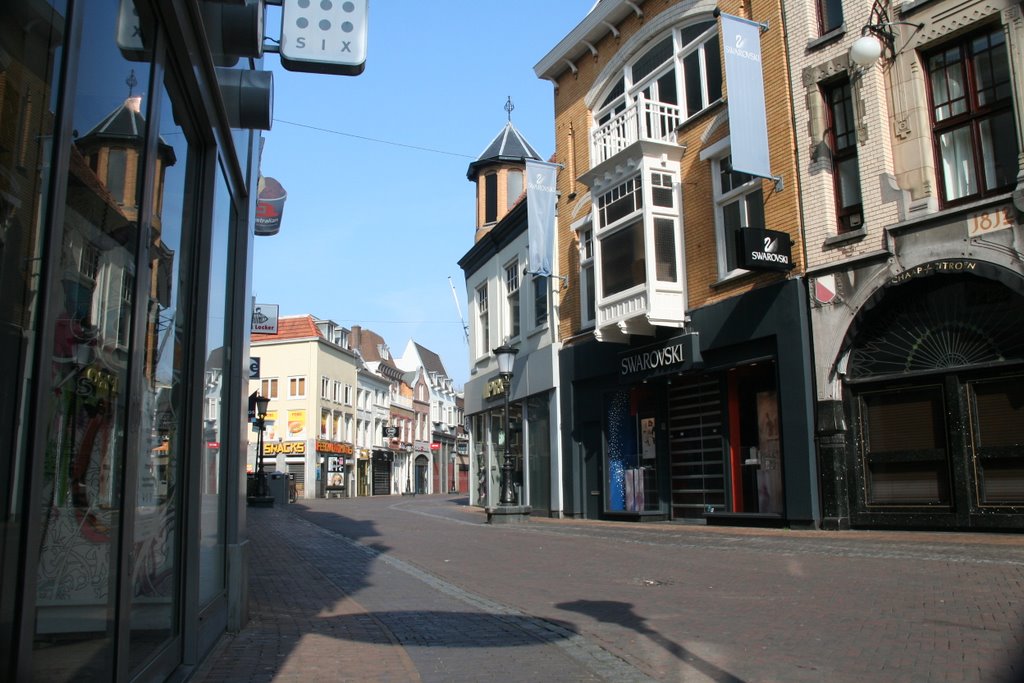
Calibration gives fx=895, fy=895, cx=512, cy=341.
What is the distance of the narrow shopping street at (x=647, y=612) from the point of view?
514 cm

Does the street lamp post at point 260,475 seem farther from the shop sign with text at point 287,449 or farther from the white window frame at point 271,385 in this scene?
the white window frame at point 271,385

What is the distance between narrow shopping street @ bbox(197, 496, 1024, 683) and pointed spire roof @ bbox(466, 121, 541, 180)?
67.3 feet

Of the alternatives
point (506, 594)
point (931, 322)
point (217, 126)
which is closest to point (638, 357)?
point (931, 322)

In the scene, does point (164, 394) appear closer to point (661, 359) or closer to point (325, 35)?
point (325, 35)

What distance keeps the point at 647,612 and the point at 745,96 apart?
10.8 m

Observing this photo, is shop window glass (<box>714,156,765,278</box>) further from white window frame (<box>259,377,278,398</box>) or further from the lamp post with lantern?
white window frame (<box>259,377,278,398</box>)

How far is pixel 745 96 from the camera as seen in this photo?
15.3 m

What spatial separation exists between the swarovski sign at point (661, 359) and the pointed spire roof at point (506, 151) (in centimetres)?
1399

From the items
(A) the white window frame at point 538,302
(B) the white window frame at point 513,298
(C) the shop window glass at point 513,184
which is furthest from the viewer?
(C) the shop window glass at point 513,184

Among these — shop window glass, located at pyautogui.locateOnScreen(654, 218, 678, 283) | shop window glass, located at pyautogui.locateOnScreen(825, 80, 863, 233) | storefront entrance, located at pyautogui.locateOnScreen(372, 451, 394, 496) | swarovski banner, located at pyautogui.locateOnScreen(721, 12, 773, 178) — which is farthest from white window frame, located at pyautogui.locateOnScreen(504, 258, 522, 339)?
storefront entrance, located at pyautogui.locateOnScreen(372, 451, 394, 496)

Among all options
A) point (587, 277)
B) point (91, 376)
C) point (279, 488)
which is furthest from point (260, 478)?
point (91, 376)

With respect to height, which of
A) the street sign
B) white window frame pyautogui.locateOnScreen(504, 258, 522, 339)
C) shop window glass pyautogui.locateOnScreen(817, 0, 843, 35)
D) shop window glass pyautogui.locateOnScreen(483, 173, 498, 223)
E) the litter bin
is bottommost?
the litter bin

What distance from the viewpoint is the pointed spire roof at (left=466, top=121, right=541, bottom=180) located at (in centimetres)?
3123

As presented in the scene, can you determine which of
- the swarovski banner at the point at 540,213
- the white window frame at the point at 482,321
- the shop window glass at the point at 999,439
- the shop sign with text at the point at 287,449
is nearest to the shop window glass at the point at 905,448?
the shop window glass at the point at 999,439
